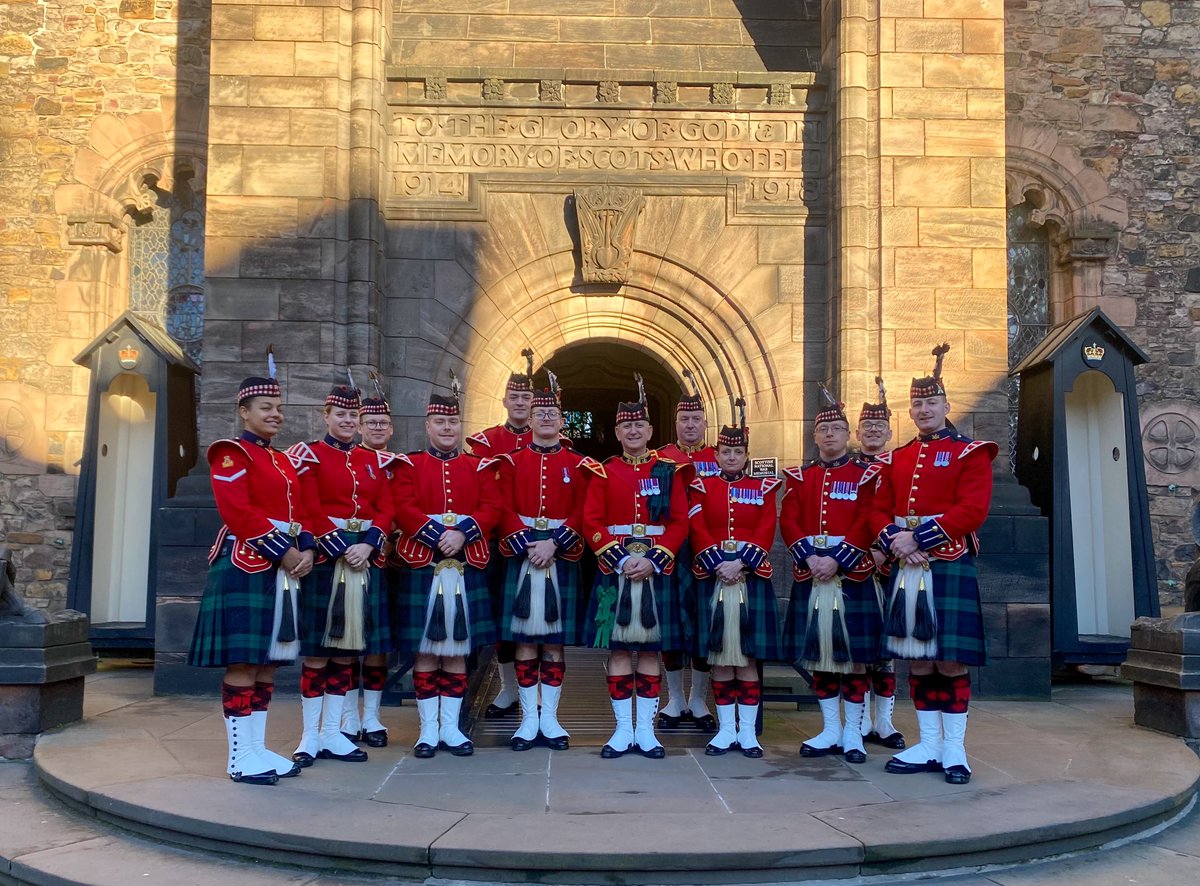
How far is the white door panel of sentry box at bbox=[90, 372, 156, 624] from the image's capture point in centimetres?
941

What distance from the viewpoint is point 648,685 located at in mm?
5629

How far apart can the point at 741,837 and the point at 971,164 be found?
6.19 metres

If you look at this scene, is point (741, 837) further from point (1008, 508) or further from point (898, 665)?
point (1008, 508)

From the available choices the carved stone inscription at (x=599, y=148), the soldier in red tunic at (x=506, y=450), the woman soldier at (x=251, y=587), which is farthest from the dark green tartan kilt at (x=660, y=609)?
the carved stone inscription at (x=599, y=148)

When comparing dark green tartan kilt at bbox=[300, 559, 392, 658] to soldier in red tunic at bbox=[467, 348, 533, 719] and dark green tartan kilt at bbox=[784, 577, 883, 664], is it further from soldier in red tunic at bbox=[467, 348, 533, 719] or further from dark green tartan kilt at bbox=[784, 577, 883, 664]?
dark green tartan kilt at bbox=[784, 577, 883, 664]

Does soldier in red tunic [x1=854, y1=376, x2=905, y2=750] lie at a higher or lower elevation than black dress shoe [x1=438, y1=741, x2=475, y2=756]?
higher

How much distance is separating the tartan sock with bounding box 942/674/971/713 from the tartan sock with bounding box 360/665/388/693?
2931 millimetres

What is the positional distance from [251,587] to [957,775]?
340 centimetres

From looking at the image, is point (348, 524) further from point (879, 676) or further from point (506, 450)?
point (879, 676)

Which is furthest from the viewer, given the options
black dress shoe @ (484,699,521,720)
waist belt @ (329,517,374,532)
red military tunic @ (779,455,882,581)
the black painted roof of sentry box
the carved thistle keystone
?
the carved thistle keystone

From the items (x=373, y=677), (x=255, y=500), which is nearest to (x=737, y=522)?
(x=373, y=677)

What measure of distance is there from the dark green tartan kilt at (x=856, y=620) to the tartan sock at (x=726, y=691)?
33 centimetres

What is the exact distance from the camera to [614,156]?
9.01 meters

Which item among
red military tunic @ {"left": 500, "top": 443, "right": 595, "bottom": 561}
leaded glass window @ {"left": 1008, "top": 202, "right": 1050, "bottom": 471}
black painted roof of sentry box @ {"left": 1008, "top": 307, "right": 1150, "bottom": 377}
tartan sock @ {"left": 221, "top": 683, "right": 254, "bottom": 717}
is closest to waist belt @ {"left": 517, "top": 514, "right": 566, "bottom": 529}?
red military tunic @ {"left": 500, "top": 443, "right": 595, "bottom": 561}
